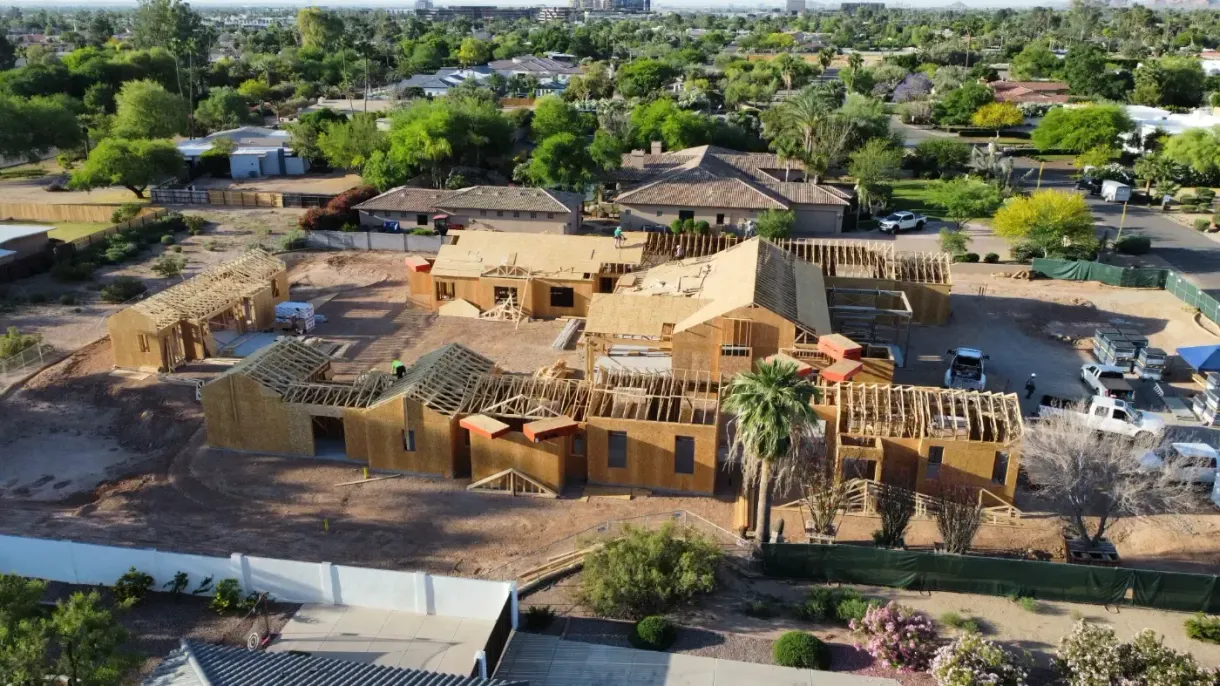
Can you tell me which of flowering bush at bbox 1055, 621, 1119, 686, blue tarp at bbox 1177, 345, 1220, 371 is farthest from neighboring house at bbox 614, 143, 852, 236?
flowering bush at bbox 1055, 621, 1119, 686

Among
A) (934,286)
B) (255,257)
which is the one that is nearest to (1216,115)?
(934,286)

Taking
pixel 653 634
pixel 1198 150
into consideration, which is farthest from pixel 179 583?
pixel 1198 150

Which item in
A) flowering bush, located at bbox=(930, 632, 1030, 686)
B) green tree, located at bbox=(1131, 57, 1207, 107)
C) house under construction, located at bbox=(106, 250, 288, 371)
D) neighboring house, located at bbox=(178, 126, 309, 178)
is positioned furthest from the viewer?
green tree, located at bbox=(1131, 57, 1207, 107)

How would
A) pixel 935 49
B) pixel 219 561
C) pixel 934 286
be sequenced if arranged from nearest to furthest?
pixel 219 561 → pixel 934 286 → pixel 935 49

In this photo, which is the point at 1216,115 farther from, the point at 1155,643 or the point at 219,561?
the point at 219,561

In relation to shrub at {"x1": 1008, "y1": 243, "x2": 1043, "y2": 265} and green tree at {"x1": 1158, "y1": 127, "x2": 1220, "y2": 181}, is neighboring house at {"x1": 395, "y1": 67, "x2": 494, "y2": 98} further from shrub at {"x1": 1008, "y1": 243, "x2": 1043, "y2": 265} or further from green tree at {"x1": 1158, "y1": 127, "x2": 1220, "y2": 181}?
green tree at {"x1": 1158, "y1": 127, "x2": 1220, "y2": 181}

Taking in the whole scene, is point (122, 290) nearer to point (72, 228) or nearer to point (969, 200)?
point (72, 228)
